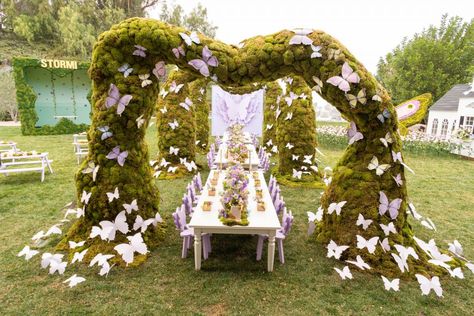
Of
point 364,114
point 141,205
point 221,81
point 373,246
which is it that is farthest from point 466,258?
point 141,205

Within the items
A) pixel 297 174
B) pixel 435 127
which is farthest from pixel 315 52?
pixel 435 127

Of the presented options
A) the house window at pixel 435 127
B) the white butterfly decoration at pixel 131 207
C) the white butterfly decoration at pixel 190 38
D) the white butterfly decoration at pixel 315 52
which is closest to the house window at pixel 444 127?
the house window at pixel 435 127

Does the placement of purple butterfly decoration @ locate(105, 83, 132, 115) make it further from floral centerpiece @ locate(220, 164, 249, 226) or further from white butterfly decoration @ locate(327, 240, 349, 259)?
white butterfly decoration @ locate(327, 240, 349, 259)

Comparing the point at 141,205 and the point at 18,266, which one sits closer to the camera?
the point at 18,266

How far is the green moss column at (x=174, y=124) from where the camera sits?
8115 millimetres

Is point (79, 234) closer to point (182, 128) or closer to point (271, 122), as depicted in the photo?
point (182, 128)

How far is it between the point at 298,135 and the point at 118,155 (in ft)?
15.7

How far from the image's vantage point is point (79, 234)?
4176 mm

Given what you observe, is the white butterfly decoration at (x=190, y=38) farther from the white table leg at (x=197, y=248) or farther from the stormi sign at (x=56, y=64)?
the stormi sign at (x=56, y=64)

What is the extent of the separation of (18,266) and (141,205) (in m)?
1.73

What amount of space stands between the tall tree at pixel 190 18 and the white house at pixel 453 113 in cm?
2119

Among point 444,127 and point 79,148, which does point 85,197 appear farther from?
point 444,127

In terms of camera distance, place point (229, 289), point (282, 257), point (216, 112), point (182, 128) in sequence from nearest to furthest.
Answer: point (229, 289), point (282, 257), point (182, 128), point (216, 112)

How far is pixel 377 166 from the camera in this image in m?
3.91
